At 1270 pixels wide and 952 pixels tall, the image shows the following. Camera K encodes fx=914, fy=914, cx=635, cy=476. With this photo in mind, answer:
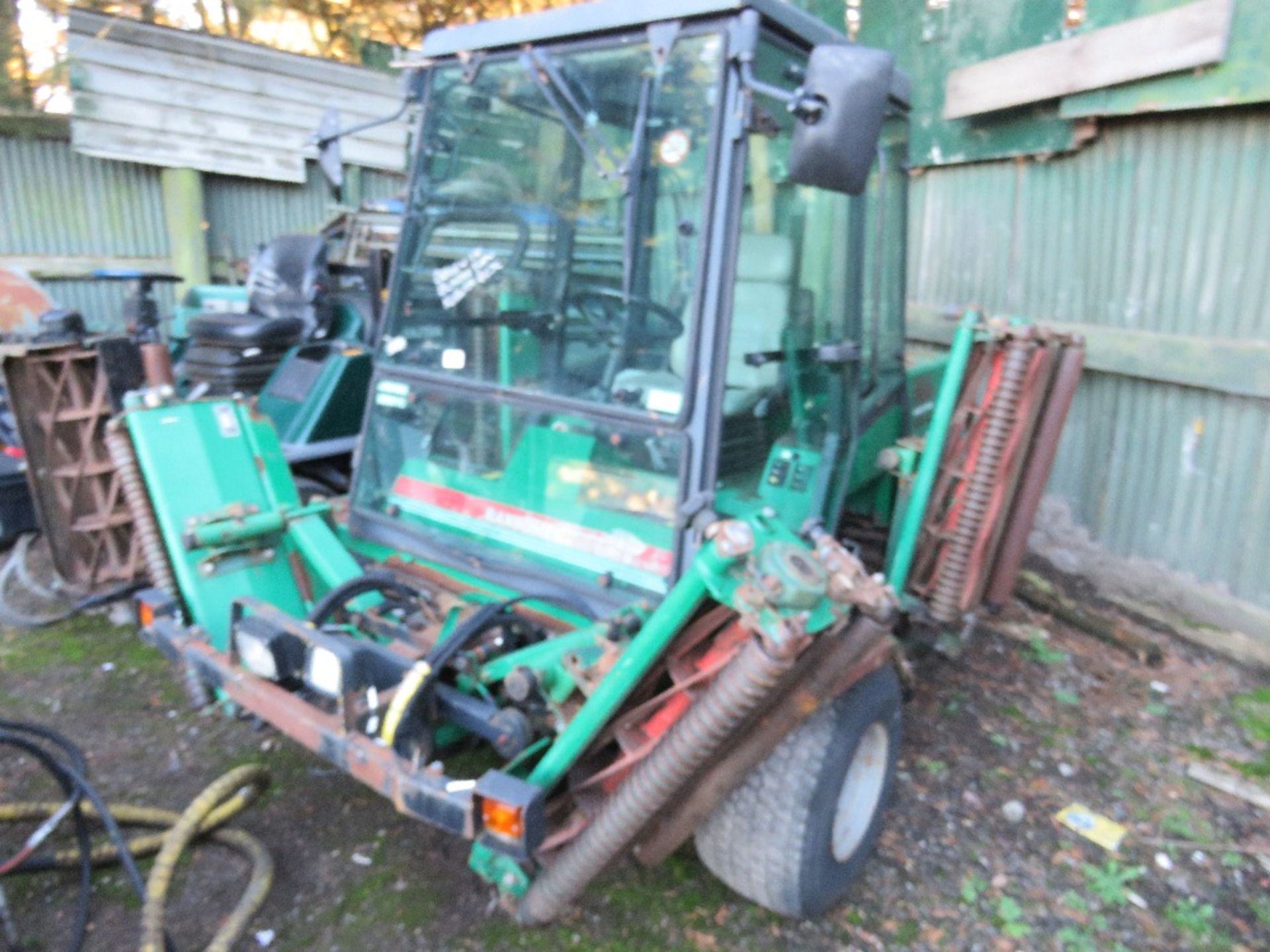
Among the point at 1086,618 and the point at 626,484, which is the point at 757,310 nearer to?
the point at 626,484

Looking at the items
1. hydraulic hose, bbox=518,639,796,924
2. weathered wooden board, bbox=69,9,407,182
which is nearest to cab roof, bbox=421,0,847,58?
hydraulic hose, bbox=518,639,796,924

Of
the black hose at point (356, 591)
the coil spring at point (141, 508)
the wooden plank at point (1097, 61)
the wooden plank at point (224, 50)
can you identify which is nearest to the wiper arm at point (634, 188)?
the black hose at point (356, 591)

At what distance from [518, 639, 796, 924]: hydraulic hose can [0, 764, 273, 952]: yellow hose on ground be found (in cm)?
80

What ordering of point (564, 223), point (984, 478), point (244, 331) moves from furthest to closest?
point (244, 331) → point (984, 478) → point (564, 223)

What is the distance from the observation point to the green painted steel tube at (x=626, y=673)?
2039mm

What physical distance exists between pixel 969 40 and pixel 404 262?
12.6 feet

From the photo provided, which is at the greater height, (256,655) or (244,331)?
(244,331)

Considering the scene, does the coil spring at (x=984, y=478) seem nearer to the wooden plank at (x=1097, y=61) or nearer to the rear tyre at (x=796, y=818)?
the rear tyre at (x=796, y=818)

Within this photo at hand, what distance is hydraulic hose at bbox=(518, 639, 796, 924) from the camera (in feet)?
6.06

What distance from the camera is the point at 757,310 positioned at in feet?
9.16

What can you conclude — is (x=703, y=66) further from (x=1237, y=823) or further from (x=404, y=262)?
(x=1237, y=823)

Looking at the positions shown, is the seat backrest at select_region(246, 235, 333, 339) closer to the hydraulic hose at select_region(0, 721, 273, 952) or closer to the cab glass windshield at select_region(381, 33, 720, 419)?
the cab glass windshield at select_region(381, 33, 720, 419)

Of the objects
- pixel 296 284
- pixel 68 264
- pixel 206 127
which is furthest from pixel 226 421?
pixel 206 127

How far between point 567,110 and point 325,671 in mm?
1749
